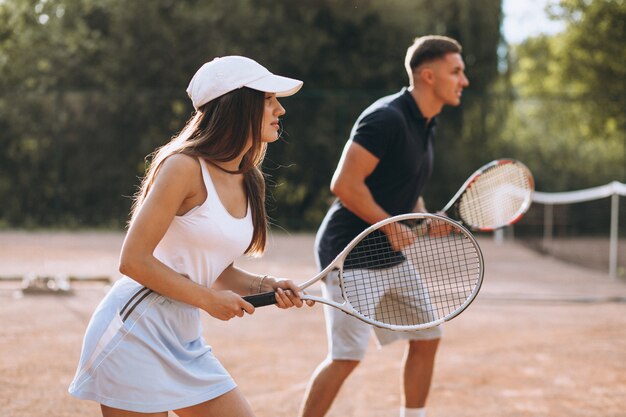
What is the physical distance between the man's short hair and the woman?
60.1 inches

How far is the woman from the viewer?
8.28 ft

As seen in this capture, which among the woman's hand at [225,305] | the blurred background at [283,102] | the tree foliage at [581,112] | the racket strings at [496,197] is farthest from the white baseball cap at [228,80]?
the tree foliage at [581,112]

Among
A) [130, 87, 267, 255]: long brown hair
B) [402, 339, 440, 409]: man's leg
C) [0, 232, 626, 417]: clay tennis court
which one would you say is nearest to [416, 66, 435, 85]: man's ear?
[402, 339, 440, 409]: man's leg

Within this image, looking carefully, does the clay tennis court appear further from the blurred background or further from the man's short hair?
the blurred background

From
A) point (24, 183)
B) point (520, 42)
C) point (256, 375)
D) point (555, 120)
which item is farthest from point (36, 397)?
point (520, 42)

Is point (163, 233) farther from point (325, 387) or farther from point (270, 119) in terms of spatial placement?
point (325, 387)

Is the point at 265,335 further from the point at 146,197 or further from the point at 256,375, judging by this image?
the point at 146,197

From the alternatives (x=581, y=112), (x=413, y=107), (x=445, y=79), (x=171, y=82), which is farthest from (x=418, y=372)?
(x=581, y=112)

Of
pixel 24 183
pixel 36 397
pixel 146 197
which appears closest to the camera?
pixel 146 197

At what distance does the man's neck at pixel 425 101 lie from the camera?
13.5 ft

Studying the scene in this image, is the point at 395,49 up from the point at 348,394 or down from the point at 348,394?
up

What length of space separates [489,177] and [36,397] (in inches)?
107

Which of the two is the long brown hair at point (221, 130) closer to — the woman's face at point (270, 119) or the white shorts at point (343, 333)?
the woman's face at point (270, 119)

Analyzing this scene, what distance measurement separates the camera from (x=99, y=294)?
866cm
